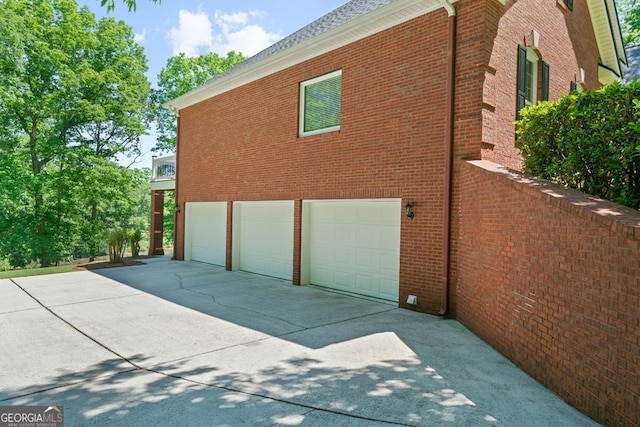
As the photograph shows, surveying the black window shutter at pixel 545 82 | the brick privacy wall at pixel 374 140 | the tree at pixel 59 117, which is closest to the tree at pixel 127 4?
the brick privacy wall at pixel 374 140

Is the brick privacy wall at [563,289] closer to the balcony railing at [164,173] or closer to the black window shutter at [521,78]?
the black window shutter at [521,78]

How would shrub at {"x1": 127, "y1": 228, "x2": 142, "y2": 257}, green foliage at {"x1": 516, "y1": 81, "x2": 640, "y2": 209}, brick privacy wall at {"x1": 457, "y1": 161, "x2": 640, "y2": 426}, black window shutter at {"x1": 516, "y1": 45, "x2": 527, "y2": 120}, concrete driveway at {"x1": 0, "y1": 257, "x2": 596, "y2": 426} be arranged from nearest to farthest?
brick privacy wall at {"x1": 457, "y1": 161, "x2": 640, "y2": 426}, concrete driveway at {"x1": 0, "y1": 257, "x2": 596, "y2": 426}, green foliage at {"x1": 516, "y1": 81, "x2": 640, "y2": 209}, black window shutter at {"x1": 516, "y1": 45, "x2": 527, "y2": 120}, shrub at {"x1": 127, "y1": 228, "x2": 142, "y2": 257}

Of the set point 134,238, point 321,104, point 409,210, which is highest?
point 321,104

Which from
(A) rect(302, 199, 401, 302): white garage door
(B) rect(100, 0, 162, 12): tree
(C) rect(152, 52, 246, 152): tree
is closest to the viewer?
(B) rect(100, 0, 162, 12): tree

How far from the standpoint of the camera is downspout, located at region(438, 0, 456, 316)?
7094 millimetres

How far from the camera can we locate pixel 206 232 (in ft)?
47.9

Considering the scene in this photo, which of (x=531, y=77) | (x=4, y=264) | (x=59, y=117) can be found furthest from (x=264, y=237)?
(x=4, y=264)

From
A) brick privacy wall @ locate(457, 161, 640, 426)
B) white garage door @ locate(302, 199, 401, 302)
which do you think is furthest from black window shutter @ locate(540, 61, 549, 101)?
brick privacy wall @ locate(457, 161, 640, 426)

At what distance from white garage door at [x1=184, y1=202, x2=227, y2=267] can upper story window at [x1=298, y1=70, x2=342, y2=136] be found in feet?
15.8

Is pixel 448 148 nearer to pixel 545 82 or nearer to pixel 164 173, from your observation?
pixel 545 82

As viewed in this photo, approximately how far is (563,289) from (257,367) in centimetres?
335

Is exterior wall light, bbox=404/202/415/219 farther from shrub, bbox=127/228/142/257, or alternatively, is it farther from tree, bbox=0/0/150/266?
tree, bbox=0/0/150/266

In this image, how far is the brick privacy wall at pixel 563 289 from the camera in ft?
10.4

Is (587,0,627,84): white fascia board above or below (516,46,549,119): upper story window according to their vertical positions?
above
